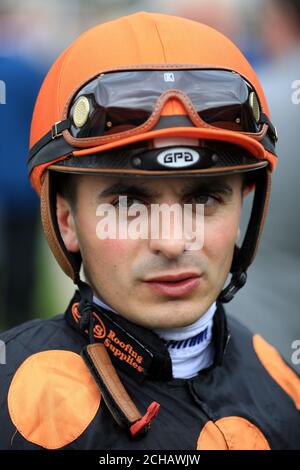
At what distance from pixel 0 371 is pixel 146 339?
0.45 m

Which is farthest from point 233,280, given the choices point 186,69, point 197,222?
point 186,69

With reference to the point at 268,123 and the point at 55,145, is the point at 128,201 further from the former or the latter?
the point at 268,123

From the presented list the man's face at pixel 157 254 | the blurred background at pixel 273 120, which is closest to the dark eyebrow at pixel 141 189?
the man's face at pixel 157 254

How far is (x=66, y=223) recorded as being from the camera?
225 centimetres

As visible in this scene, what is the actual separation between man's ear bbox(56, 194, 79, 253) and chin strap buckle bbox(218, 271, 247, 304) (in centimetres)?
51

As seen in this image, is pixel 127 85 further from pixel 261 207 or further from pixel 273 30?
pixel 273 30

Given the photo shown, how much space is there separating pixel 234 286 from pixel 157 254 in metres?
0.50

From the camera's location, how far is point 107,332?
2.09 m

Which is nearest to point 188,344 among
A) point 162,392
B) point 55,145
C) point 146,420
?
point 162,392

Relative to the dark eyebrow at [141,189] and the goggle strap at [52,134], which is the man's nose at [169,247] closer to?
the dark eyebrow at [141,189]

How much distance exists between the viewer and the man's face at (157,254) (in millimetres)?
1958

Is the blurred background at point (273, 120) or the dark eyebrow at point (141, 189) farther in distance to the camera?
the blurred background at point (273, 120)

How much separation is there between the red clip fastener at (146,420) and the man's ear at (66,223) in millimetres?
580

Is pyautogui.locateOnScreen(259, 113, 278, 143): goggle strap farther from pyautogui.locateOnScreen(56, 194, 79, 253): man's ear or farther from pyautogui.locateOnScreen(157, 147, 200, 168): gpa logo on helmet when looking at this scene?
pyautogui.locateOnScreen(56, 194, 79, 253): man's ear
